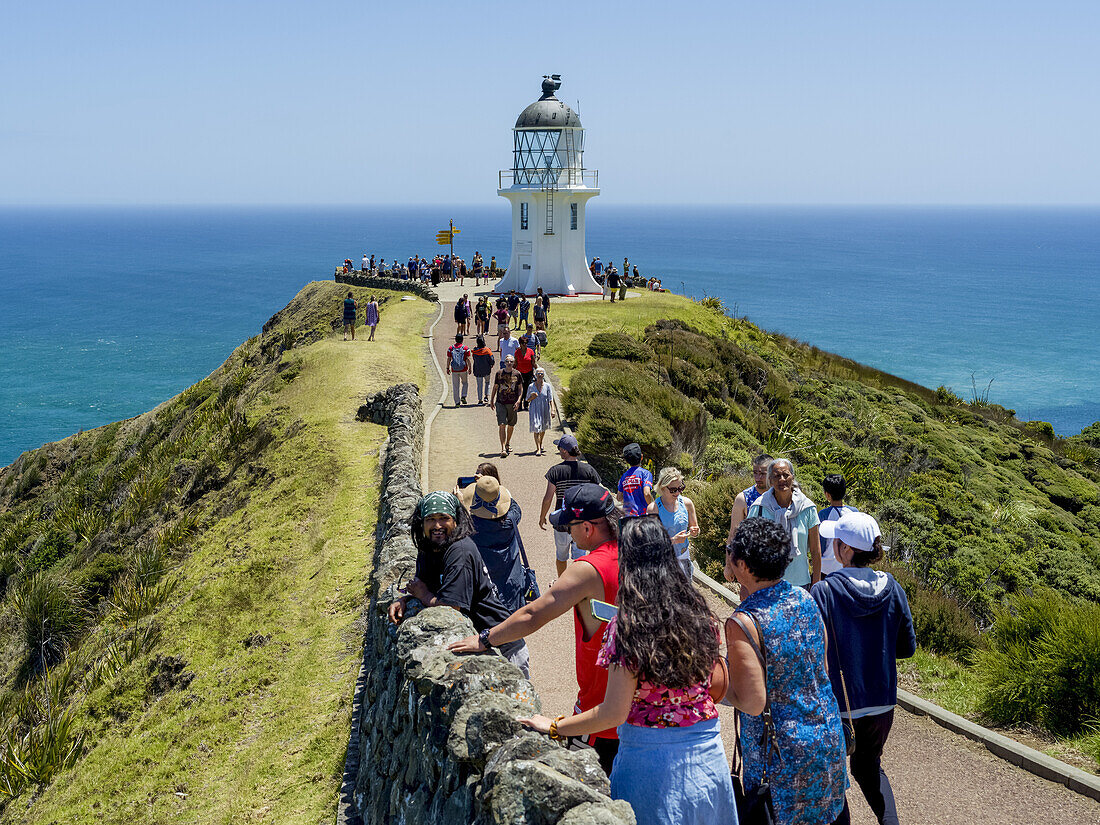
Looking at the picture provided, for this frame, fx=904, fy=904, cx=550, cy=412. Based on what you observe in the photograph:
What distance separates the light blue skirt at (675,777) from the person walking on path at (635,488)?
4279 mm

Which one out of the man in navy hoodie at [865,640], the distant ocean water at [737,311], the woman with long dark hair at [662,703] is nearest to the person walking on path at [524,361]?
the man in navy hoodie at [865,640]

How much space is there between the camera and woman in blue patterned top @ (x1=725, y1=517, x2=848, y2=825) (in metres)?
3.99

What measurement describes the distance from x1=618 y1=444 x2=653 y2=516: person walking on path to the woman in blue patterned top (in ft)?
12.6

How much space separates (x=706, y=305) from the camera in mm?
41719

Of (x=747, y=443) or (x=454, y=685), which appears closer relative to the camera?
(x=454, y=685)

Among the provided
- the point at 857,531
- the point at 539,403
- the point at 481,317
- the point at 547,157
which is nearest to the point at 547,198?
the point at 547,157

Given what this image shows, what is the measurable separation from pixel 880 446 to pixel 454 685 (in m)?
22.6

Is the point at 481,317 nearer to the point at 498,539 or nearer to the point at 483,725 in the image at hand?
the point at 498,539

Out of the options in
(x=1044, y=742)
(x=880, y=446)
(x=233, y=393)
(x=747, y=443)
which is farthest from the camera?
(x=233, y=393)

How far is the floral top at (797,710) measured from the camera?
13.1 ft

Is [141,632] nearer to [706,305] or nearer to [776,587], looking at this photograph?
[776,587]

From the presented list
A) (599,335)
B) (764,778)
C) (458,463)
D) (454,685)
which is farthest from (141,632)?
(599,335)

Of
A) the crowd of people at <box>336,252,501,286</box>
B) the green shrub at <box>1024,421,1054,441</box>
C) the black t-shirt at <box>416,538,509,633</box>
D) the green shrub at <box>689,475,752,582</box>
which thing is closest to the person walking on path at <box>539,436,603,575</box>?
the black t-shirt at <box>416,538,509,633</box>

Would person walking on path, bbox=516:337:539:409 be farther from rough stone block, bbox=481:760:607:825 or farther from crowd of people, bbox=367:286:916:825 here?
rough stone block, bbox=481:760:607:825
